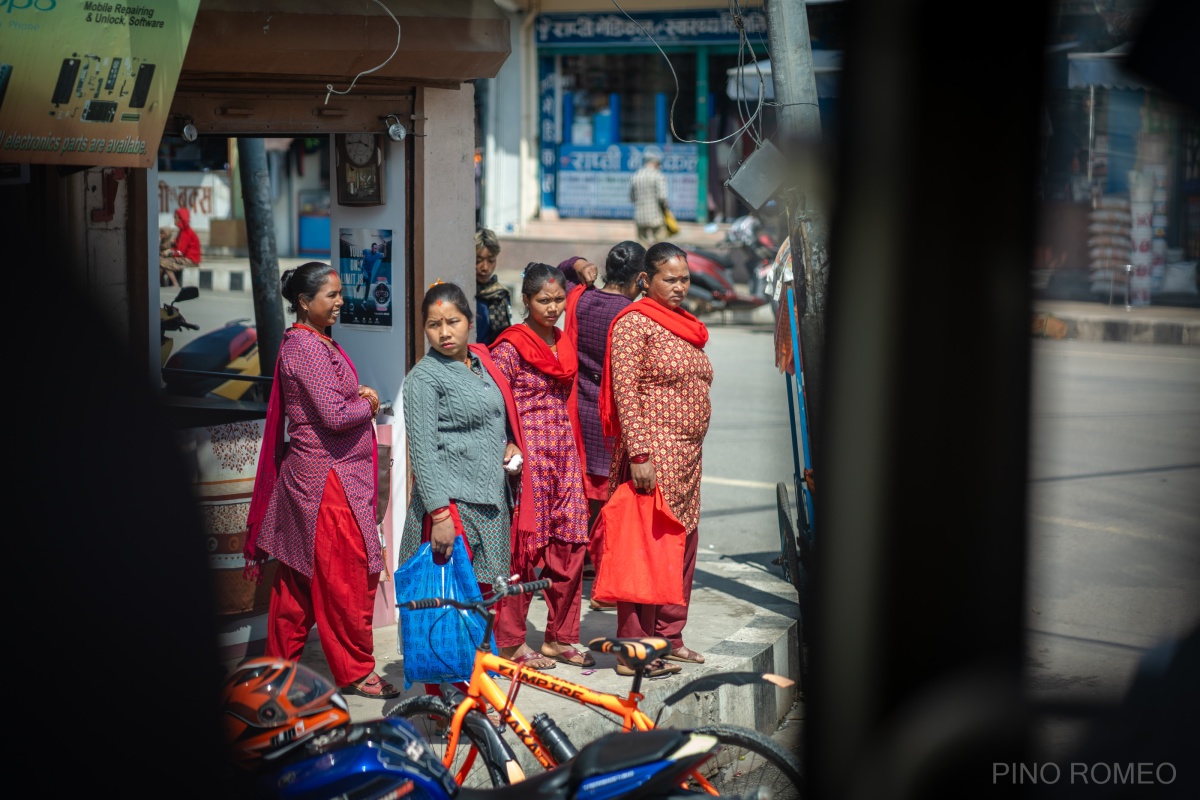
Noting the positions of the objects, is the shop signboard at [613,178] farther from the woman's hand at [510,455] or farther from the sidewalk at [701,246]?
the woman's hand at [510,455]

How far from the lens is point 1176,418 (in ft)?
32.1

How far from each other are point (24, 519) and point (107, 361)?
3.52 ft

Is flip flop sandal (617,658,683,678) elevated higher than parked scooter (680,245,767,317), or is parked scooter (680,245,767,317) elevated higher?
parked scooter (680,245,767,317)

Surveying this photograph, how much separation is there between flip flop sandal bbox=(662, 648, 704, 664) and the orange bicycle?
1171mm

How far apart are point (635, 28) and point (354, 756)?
56.7ft

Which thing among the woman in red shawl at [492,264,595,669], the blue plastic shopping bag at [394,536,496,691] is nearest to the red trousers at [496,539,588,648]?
the woman in red shawl at [492,264,595,669]

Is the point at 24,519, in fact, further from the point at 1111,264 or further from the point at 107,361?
the point at 1111,264

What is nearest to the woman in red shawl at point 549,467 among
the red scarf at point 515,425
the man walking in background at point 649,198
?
the red scarf at point 515,425

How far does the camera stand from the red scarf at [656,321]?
179 inches

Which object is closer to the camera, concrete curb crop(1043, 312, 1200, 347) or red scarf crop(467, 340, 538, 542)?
red scarf crop(467, 340, 538, 542)

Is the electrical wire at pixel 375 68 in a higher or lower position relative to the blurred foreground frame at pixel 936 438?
higher

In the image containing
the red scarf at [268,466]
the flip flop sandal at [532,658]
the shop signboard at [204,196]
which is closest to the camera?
the red scarf at [268,466]

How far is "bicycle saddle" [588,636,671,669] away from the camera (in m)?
3.16

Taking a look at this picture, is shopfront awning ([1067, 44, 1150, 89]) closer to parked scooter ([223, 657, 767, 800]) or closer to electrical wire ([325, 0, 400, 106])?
electrical wire ([325, 0, 400, 106])
